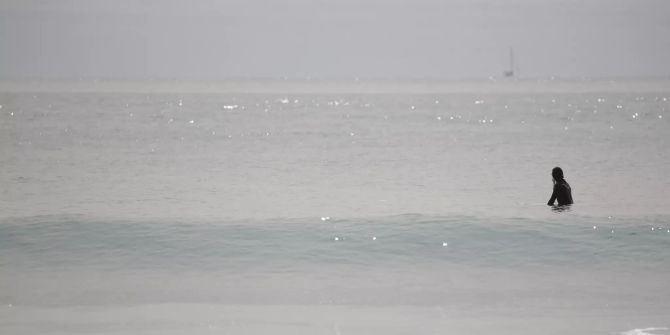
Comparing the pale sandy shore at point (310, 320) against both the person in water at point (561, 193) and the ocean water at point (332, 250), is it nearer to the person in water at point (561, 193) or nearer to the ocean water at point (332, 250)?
the ocean water at point (332, 250)

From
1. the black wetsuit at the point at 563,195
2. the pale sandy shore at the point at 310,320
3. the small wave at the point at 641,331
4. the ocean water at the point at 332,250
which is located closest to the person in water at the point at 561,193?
the black wetsuit at the point at 563,195

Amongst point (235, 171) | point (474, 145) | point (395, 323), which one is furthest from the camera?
point (474, 145)

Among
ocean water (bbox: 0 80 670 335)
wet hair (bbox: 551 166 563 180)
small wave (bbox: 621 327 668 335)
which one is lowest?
small wave (bbox: 621 327 668 335)

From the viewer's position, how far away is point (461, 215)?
2483 cm

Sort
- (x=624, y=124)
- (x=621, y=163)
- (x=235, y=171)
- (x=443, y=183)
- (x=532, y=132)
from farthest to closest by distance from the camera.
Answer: (x=624, y=124)
(x=532, y=132)
(x=621, y=163)
(x=235, y=171)
(x=443, y=183)

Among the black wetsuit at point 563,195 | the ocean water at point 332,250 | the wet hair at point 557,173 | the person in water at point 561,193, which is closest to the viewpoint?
the ocean water at point 332,250

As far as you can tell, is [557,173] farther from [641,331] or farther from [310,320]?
[310,320]

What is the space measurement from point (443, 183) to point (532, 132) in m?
41.5

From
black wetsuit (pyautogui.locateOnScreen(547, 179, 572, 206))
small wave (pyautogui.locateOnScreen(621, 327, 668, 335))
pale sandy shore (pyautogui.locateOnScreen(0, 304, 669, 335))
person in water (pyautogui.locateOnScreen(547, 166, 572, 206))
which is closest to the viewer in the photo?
small wave (pyautogui.locateOnScreen(621, 327, 668, 335))

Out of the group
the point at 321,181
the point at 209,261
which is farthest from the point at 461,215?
the point at 321,181

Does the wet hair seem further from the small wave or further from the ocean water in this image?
the small wave

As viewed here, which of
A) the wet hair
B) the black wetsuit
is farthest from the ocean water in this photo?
the wet hair

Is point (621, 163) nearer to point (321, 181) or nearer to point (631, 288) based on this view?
point (321, 181)

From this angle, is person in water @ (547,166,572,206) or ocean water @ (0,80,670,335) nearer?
ocean water @ (0,80,670,335)
